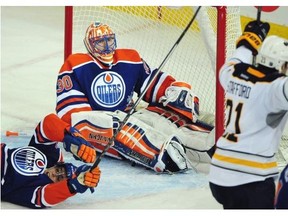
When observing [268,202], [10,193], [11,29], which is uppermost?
[268,202]

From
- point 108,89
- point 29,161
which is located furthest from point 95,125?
point 29,161

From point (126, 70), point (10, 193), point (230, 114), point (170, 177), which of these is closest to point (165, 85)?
point (126, 70)

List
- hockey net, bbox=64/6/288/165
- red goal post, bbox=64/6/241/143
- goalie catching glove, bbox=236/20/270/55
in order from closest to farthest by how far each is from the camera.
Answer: goalie catching glove, bbox=236/20/270/55 < red goal post, bbox=64/6/241/143 < hockey net, bbox=64/6/288/165

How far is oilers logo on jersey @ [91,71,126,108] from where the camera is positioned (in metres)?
4.78

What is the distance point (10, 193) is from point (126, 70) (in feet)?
3.12

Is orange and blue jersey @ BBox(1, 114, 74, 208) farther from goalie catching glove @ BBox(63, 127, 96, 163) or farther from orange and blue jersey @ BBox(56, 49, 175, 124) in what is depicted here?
orange and blue jersey @ BBox(56, 49, 175, 124)

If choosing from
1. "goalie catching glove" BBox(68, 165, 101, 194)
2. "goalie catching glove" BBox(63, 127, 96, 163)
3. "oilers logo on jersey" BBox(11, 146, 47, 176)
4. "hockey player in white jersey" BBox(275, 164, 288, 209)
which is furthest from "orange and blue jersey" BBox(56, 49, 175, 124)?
"hockey player in white jersey" BBox(275, 164, 288, 209)

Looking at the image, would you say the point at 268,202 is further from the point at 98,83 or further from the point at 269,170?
the point at 98,83

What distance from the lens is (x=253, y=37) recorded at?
3.67 m

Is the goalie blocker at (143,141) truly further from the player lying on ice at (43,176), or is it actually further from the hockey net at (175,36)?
the player lying on ice at (43,176)

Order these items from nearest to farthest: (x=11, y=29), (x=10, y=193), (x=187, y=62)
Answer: (x=10, y=193)
(x=187, y=62)
(x=11, y=29)

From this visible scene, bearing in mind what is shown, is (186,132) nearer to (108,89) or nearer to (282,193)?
(108,89)

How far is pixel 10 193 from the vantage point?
414cm

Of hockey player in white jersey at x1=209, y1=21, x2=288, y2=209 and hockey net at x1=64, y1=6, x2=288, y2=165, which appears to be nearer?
hockey player in white jersey at x1=209, y1=21, x2=288, y2=209
